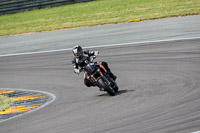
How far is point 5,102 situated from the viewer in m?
12.6

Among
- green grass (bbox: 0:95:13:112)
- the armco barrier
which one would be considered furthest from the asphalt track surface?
the armco barrier

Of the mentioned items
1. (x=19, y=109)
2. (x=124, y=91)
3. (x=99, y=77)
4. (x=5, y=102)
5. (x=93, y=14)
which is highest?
(x=93, y=14)

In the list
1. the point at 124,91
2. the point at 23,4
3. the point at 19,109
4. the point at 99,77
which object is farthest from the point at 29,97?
the point at 23,4

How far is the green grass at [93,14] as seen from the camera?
2312 centimetres

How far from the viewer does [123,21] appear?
22766mm

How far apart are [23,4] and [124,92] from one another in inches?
877

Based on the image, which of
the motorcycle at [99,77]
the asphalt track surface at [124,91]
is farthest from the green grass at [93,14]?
the motorcycle at [99,77]

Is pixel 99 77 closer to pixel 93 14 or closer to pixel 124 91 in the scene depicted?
pixel 124 91

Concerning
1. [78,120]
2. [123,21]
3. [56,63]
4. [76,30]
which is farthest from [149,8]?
[78,120]

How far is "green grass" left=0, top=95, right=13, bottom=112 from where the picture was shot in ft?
39.8

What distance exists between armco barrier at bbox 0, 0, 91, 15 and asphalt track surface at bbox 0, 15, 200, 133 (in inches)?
531

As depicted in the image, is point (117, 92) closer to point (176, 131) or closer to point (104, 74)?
point (104, 74)

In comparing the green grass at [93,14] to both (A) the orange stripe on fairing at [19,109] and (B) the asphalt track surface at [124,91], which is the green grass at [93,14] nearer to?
(B) the asphalt track surface at [124,91]

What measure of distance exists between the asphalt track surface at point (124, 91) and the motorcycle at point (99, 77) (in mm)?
283
